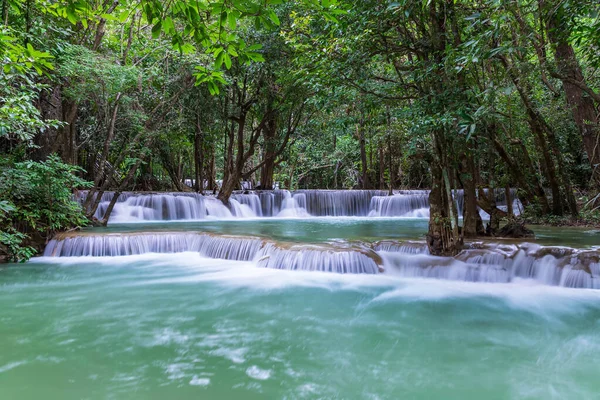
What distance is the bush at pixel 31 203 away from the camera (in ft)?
25.8

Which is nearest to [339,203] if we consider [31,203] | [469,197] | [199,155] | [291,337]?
[199,155]

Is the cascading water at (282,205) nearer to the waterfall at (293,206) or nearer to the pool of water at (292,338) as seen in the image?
the waterfall at (293,206)

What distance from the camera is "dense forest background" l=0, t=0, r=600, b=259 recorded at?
3777 mm

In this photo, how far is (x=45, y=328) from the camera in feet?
14.5

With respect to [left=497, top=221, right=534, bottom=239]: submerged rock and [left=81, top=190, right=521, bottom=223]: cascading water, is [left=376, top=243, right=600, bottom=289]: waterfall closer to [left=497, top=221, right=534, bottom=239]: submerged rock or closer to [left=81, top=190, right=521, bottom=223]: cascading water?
[left=497, top=221, right=534, bottom=239]: submerged rock

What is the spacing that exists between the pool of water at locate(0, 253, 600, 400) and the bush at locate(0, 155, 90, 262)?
1329 mm

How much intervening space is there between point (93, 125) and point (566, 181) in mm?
16293

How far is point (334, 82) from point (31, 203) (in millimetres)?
6927

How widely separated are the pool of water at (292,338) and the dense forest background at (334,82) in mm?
1738

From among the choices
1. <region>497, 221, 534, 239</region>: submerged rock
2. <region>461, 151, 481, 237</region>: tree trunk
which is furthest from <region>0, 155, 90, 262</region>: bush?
<region>497, 221, 534, 239</region>: submerged rock

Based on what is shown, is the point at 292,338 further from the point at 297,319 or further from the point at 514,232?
the point at 514,232

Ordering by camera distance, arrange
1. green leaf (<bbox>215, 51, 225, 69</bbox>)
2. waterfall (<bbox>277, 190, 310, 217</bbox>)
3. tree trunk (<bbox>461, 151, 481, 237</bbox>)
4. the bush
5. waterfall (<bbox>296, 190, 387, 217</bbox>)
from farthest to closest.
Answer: waterfall (<bbox>296, 190, 387, 217</bbox>)
waterfall (<bbox>277, 190, 310, 217</bbox>)
the bush
tree trunk (<bbox>461, 151, 481, 237</bbox>)
green leaf (<bbox>215, 51, 225, 69</bbox>)

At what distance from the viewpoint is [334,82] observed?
679 centimetres

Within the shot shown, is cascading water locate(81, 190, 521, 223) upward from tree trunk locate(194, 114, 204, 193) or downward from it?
downward
